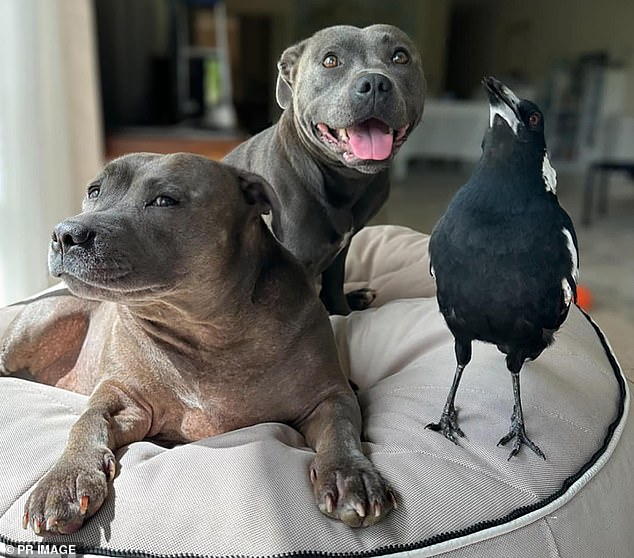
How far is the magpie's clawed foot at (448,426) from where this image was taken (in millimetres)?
1002

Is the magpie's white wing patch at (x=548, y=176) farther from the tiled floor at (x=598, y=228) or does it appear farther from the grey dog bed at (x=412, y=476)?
the tiled floor at (x=598, y=228)

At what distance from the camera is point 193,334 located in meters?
1.09

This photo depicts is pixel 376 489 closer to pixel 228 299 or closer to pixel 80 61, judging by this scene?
pixel 228 299

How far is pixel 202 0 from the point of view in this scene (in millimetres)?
3393

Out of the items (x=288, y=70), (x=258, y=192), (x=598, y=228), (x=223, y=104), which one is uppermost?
(x=288, y=70)

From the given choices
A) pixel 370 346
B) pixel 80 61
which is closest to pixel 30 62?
pixel 80 61

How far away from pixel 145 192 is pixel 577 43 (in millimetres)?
8475

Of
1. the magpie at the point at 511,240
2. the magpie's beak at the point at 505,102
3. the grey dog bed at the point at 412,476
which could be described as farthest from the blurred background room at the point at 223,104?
the magpie's beak at the point at 505,102

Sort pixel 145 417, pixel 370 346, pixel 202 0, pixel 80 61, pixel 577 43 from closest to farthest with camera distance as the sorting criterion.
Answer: pixel 145 417
pixel 370 346
pixel 80 61
pixel 202 0
pixel 577 43

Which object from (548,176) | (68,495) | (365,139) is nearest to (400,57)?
(365,139)

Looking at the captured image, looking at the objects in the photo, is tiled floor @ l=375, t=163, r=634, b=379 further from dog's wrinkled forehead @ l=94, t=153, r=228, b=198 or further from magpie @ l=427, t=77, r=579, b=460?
dog's wrinkled forehead @ l=94, t=153, r=228, b=198

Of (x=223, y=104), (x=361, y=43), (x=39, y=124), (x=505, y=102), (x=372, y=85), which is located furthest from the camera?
(x=223, y=104)

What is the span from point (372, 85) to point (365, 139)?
0.09m

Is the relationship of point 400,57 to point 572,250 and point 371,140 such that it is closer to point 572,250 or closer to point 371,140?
point 371,140
